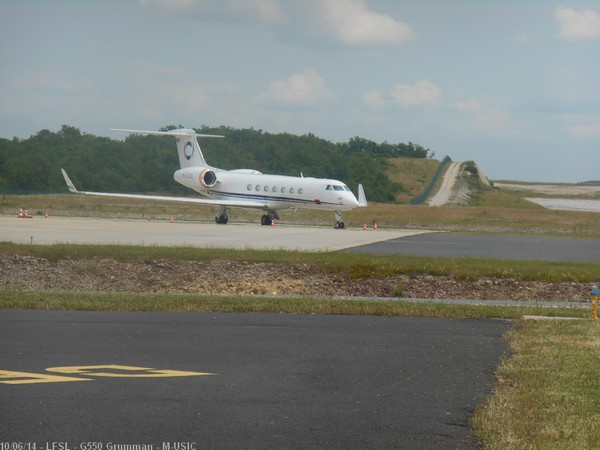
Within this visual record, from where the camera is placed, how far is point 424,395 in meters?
10.3

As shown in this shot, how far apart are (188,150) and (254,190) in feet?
26.2

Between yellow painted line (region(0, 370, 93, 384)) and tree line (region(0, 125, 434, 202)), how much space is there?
64588 mm

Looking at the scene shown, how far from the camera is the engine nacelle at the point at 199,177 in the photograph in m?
59.4

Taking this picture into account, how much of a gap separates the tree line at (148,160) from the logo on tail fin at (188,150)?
13.2 metres

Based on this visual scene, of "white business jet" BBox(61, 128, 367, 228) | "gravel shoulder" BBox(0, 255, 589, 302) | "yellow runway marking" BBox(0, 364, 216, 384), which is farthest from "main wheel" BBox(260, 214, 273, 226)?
"yellow runway marking" BBox(0, 364, 216, 384)

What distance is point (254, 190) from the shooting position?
56.9 meters

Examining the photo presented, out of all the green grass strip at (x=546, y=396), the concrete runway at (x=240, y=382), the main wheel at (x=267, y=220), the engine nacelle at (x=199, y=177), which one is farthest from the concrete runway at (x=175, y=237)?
the green grass strip at (x=546, y=396)

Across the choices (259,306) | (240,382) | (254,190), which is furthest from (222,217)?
(240,382)

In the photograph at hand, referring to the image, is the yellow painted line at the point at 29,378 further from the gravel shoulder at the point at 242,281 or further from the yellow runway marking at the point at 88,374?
the gravel shoulder at the point at 242,281

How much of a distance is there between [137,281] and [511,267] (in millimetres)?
10689

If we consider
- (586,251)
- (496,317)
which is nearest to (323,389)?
(496,317)

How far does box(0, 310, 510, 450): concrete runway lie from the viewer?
328 inches

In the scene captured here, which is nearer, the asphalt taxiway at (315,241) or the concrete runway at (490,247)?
the concrete runway at (490,247)

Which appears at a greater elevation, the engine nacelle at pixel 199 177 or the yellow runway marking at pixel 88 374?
the engine nacelle at pixel 199 177
